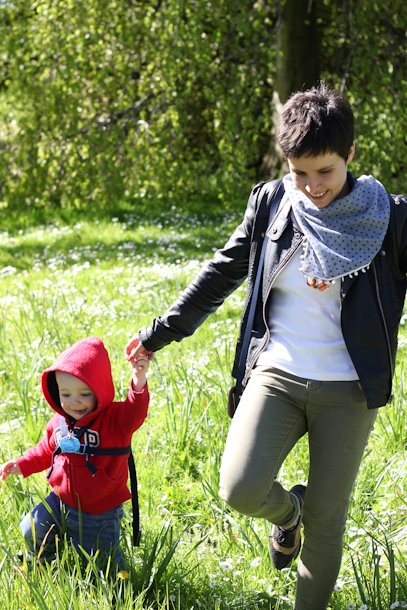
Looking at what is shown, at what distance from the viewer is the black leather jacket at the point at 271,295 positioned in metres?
2.54

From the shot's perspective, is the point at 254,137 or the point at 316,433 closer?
→ the point at 316,433

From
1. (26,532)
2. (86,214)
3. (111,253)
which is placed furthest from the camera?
(86,214)

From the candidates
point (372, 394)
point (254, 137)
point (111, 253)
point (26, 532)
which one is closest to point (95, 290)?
point (111, 253)

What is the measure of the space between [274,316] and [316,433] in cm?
36

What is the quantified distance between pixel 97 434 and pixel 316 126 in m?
1.14

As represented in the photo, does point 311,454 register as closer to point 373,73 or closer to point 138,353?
point 138,353

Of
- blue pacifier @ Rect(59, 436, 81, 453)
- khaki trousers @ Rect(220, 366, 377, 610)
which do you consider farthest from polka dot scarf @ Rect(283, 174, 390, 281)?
blue pacifier @ Rect(59, 436, 81, 453)

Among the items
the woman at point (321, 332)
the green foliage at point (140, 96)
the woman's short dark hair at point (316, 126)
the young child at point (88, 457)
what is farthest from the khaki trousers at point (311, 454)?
the green foliage at point (140, 96)

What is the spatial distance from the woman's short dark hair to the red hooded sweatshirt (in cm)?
88

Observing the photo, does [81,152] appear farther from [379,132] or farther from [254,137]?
[379,132]

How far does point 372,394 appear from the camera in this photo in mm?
2531

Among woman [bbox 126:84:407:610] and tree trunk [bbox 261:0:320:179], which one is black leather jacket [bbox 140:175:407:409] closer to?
woman [bbox 126:84:407:610]

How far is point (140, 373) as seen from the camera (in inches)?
111

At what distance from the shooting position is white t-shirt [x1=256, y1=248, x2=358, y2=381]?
2.59 metres
